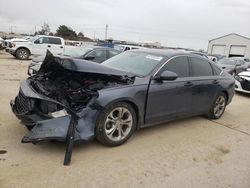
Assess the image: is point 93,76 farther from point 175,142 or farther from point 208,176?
point 208,176

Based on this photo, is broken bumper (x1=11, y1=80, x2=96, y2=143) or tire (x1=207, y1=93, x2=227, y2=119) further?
tire (x1=207, y1=93, x2=227, y2=119)

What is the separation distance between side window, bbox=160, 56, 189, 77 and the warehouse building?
154 feet

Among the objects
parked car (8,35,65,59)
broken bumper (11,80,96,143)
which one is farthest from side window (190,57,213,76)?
parked car (8,35,65,59)

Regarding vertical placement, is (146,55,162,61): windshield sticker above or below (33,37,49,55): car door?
above

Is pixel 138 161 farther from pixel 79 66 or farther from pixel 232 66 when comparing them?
pixel 232 66

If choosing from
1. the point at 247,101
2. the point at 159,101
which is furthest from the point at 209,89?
the point at 247,101

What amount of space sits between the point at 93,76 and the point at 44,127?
1.10m

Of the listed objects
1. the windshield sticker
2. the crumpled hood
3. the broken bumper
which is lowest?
the broken bumper

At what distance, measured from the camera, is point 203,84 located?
18.9 feet

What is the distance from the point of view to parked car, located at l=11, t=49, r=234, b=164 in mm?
3887

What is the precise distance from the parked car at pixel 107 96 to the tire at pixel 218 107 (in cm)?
78

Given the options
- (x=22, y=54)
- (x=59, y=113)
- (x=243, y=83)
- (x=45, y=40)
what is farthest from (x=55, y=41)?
(x=59, y=113)

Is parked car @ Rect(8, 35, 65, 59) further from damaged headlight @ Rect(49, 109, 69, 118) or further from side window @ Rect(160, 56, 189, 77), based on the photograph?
damaged headlight @ Rect(49, 109, 69, 118)

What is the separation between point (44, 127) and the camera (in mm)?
3773
